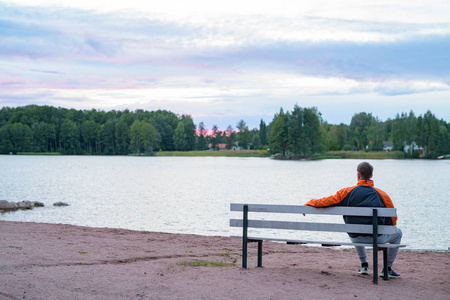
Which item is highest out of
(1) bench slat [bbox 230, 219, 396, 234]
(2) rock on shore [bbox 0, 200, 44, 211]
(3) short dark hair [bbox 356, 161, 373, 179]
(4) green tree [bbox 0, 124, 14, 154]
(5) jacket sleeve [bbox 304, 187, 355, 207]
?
(4) green tree [bbox 0, 124, 14, 154]

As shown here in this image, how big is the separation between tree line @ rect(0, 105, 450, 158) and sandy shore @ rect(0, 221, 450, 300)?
350ft

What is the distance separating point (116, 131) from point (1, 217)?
150849 millimetres

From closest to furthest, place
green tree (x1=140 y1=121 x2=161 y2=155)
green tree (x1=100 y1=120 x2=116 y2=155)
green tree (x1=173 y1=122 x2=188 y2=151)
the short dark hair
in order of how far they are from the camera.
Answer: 1. the short dark hair
2. green tree (x1=140 y1=121 x2=161 y2=155)
3. green tree (x1=100 y1=120 x2=116 y2=155)
4. green tree (x1=173 y1=122 x2=188 y2=151)

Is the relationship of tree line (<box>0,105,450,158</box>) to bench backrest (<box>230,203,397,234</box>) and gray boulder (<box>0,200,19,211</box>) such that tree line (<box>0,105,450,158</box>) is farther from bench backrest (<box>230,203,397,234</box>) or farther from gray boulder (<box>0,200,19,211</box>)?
bench backrest (<box>230,203,397,234</box>)

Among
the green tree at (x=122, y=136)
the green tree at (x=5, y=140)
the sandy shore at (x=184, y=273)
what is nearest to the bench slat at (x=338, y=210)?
the sandy shore at (x=184, y=273)

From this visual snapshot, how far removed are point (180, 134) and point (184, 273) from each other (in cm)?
16645

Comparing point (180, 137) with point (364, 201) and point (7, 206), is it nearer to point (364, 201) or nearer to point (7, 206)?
point (7, 206)

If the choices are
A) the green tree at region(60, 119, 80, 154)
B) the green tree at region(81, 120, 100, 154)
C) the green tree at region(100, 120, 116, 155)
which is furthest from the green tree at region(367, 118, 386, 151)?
the green tree at region(60, 119, 80, 154)

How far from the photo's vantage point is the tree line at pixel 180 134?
119250mm

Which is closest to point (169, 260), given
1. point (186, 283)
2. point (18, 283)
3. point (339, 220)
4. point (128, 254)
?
point (128, 254)

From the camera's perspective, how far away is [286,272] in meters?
7.00

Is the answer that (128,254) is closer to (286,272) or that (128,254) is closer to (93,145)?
(286,272)

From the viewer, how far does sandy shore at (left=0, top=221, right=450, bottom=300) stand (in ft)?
18.7

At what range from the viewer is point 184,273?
6.86 metres
